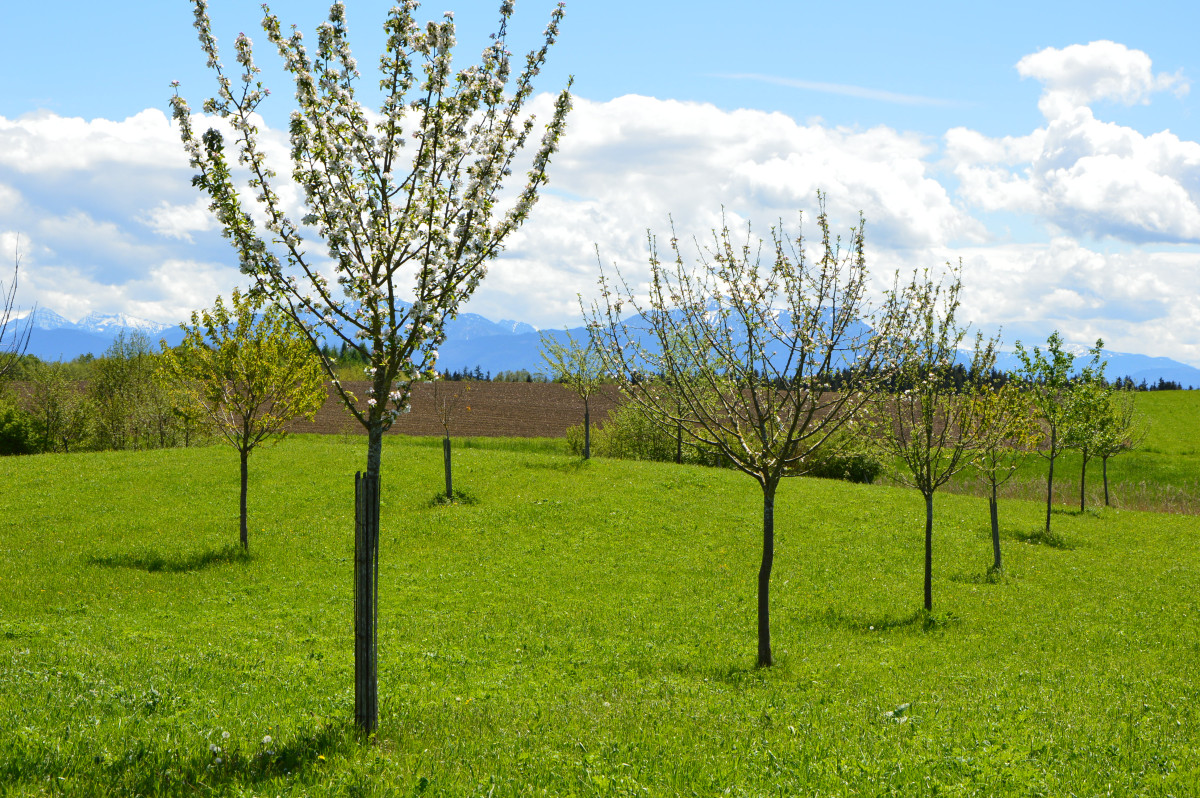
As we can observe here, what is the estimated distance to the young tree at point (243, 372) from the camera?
2309 cm

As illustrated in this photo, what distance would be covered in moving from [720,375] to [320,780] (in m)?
9.55

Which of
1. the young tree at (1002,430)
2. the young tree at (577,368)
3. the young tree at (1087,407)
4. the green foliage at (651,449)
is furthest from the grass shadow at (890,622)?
the green foliage at (651,449)

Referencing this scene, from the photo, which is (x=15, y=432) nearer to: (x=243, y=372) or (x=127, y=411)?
(x=127, y=411)

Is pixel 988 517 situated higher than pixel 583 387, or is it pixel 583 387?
pixel 583 387

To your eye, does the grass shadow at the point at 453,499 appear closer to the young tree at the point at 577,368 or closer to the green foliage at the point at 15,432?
the young tree at the point at 577,368

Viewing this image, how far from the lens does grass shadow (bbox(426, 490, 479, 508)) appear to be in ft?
96.8

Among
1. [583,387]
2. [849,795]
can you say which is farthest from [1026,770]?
[583,387]

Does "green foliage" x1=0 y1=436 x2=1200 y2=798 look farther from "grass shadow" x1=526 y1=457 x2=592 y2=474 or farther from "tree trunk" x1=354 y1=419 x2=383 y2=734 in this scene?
"grass shadow" x1=526 y1=457 x2=592 y2=474

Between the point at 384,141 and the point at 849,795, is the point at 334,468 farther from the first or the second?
the point at 849,795

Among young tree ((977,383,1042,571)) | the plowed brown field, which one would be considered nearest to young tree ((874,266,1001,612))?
young tree ((977,383,1042,571))

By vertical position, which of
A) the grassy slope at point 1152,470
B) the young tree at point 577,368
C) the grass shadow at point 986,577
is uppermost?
the young tree at point 577,368

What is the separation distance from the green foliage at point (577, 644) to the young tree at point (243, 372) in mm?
4185

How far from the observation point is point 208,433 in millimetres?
24188

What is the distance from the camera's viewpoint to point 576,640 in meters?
15.2
